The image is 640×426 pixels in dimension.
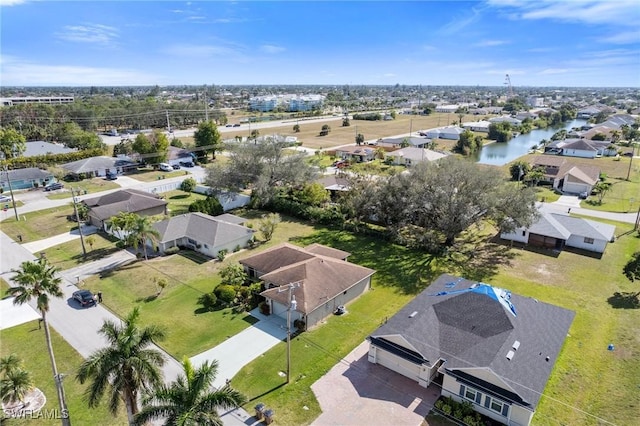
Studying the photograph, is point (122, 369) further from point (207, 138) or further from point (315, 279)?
point (207, 138)

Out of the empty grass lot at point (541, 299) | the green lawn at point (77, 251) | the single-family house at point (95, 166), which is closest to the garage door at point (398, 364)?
the empty grass lot at point (541, 299)

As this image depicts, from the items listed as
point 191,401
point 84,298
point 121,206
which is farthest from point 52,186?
point 191,401

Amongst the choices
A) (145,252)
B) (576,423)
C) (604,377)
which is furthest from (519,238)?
(145,252)

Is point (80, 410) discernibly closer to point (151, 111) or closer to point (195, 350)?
point (195, 350)

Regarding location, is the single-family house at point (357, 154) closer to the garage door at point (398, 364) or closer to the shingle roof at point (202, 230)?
the shingle roof at point (202, 230)

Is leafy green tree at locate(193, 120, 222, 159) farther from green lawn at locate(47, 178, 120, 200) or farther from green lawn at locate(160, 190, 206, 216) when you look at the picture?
green lawn at locate(160, 190, 206, 216)
